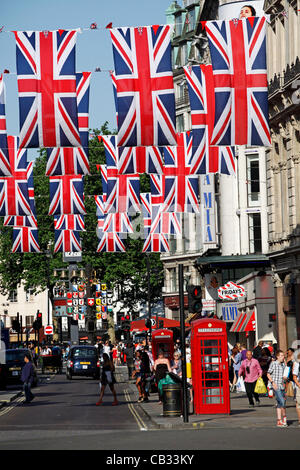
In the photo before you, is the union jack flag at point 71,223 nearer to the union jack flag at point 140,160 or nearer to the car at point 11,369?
the car at point 11,369

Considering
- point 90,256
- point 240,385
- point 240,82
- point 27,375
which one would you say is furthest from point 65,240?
point 90,256

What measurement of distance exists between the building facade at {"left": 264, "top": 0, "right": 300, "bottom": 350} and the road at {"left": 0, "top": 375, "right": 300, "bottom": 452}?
8524 millimetres

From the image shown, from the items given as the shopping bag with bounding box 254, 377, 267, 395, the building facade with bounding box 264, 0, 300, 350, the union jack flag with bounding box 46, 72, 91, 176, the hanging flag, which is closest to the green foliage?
the building facade with bounding box 264, 0, 300, 350

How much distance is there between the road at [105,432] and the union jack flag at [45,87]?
23.7ft

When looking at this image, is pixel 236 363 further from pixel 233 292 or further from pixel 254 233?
pixel 254 233

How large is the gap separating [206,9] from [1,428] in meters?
54.8

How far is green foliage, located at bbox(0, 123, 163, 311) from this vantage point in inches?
3504

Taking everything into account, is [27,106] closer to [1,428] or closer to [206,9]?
[1,428]

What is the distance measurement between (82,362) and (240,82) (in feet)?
107

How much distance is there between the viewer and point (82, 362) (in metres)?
59.7

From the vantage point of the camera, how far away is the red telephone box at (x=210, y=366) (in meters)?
29.5

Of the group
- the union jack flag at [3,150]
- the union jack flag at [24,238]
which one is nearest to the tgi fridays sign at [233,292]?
the union jack flag at [24,238]

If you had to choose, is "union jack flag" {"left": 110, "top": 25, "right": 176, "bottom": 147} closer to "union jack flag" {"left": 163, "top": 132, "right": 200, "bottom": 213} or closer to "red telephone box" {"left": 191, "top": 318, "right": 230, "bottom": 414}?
"red telephone box" {"left": 191, "top": 318, "right": 230, "bottom": 414}
